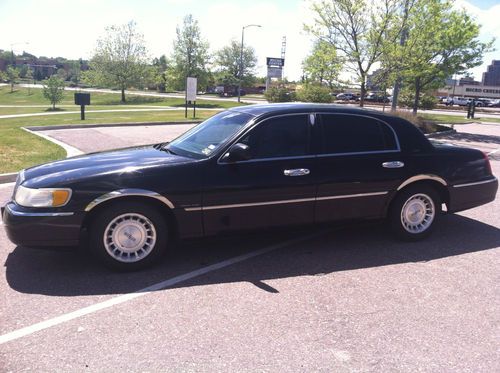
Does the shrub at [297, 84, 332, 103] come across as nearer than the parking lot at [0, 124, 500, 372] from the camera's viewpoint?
No

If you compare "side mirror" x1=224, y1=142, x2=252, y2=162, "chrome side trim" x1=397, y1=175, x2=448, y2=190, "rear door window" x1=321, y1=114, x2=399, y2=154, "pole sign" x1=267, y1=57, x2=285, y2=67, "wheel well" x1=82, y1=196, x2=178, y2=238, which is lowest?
"wheel well" x1=82, y1=196, x2=178, y2=238

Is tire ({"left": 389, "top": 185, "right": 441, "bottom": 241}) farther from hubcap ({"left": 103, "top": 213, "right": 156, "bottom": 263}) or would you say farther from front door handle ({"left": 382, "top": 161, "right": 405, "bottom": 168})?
hubcap ({"left": 103, "top": 213, "right": 156, "bottom": 263})

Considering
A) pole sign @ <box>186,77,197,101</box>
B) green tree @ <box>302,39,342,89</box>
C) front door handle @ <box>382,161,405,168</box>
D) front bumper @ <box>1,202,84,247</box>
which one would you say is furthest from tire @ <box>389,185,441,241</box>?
pole sign @ <box>186,77,197,101</box>

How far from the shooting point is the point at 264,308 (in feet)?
11.8

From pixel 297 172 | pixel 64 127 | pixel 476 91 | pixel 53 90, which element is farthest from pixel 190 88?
pixel 476 91

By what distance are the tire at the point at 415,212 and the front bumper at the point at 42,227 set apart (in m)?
3.43

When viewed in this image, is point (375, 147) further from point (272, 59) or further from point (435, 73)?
point (272, 59)

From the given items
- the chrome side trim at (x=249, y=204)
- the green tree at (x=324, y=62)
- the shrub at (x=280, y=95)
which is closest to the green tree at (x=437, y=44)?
the green tree at (x=324, y=62)

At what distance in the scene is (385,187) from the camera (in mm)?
5004

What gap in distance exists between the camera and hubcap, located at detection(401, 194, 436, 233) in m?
5.20

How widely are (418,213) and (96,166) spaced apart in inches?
144

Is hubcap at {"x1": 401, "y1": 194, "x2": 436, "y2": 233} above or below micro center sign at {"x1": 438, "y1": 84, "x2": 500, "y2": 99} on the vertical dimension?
below

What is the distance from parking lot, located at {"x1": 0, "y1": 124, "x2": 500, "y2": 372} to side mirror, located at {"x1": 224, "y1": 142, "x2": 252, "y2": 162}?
2.72 ft

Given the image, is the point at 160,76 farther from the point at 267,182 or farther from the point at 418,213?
the point at 267,182
